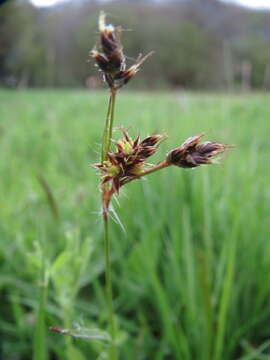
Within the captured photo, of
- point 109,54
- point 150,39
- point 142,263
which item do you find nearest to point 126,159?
point 109,54

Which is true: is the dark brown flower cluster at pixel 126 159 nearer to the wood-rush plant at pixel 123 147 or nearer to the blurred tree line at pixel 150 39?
the wood-rush plant at pixel 123 147

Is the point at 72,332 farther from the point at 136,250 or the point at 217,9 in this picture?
the point at 217,9

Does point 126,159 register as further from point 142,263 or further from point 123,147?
point 142,263

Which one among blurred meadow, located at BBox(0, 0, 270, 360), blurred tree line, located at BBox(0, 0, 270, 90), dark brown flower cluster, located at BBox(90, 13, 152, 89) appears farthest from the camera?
blurred tree line, located at BBox(0, 0, 270, 90)

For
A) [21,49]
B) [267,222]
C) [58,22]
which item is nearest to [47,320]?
[267,222]

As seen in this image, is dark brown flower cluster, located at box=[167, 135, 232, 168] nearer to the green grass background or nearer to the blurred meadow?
the blurred meadow

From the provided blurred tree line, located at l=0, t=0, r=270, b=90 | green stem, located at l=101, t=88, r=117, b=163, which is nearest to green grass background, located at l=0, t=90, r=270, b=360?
green stem, located at l=101, t=88, r=117, b=163
